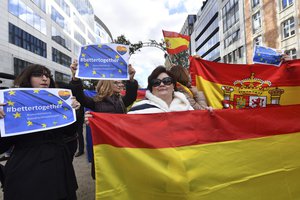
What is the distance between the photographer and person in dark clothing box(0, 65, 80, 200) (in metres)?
2.36

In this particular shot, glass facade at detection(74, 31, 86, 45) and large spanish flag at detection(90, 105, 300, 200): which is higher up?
glass facade at detection(74, 31, 86, 45)

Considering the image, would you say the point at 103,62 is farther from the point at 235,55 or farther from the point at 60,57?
the point at 60,57

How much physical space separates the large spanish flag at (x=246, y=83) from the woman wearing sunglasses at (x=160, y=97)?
138 centimetres

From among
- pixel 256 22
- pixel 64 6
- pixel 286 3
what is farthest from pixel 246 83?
pixel 64 6

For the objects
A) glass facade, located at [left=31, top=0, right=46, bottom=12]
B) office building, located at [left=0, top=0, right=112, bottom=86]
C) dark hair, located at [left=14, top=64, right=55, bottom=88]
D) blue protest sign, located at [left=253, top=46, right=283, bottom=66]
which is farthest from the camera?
glass facade, located at [left=31, top=0, right=46, bottom=12]

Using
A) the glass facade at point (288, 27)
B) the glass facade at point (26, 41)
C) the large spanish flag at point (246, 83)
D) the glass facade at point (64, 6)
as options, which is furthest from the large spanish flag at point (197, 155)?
the glass facade at point (64, 6)

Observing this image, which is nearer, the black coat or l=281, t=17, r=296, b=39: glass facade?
the black coat

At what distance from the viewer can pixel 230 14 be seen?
43500 millimetres

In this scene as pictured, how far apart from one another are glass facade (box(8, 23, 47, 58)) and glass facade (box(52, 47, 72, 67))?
133 inches

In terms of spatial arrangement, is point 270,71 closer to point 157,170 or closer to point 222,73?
point 222,73

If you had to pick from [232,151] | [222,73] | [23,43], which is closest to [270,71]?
[222,73]

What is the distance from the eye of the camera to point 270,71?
4.34 m

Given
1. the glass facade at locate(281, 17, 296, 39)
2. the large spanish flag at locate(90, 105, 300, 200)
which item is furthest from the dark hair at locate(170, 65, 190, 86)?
the glass facade at locate(281, 17, 296, 39)

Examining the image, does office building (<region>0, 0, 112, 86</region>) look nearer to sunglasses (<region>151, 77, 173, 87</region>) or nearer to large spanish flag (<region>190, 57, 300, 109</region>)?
large spanish flag (<region>190, 57, 300, 109</region>)
